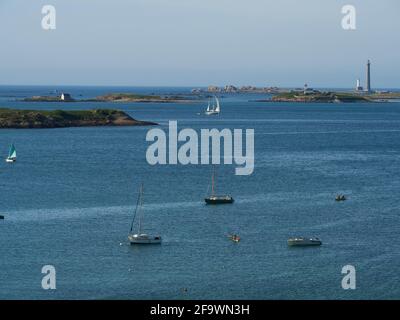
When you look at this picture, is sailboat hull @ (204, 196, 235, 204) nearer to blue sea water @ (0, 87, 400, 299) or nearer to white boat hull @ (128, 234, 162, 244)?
blue sea water @ (0, 87, 400, 299)

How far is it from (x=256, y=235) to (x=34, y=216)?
536 inches

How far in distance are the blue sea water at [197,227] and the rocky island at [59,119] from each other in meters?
36.6

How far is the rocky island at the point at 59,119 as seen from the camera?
396 ft

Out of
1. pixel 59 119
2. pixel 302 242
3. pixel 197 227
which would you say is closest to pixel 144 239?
pixel 197 227

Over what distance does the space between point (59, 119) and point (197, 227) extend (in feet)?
275

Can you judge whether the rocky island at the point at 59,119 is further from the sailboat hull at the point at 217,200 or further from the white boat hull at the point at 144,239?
the white boat hull at the point at 144,239

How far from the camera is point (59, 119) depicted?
409ft

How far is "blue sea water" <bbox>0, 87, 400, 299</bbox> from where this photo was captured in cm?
3331

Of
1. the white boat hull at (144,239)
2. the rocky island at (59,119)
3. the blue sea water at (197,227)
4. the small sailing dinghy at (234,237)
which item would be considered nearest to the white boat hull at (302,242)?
the blue sea water at (197,227)

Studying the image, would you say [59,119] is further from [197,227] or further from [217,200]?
[197,227]

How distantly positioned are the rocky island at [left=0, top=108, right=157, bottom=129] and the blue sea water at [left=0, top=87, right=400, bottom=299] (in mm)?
36604

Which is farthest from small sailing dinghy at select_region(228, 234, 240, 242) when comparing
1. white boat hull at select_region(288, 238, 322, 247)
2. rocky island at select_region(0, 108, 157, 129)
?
rocky island at select_region(0, 108, 157, 129)

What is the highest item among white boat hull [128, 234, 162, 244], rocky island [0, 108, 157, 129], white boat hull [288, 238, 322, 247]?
rocky island [0, 108, 157, 129]

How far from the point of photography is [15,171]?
2832 inches
